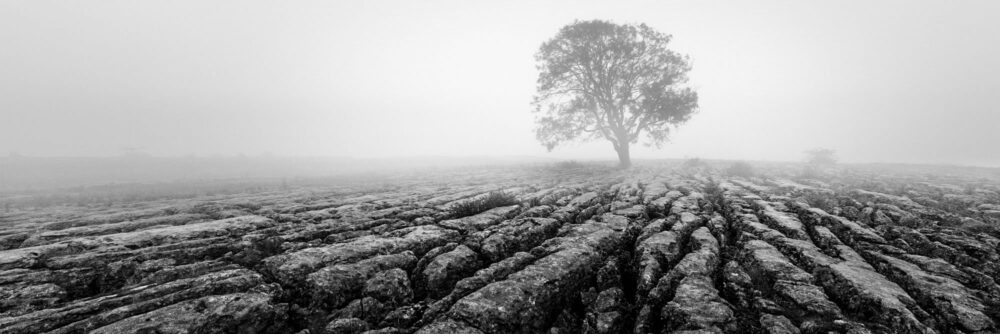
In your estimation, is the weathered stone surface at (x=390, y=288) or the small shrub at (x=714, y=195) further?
the small shrub at (x=714, y=195)

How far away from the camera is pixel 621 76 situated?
31500 millimetres

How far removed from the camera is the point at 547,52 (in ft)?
105

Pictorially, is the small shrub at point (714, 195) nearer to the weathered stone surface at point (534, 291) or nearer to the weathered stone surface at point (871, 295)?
the weathered stone surface at point (871, 295)

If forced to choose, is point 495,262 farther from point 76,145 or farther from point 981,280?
point 76,145

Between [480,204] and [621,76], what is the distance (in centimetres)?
2502

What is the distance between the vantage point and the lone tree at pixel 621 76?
3047 cm

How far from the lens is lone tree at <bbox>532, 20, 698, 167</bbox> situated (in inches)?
1200

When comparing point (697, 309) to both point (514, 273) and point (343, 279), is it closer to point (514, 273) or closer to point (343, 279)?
point (514, 273)

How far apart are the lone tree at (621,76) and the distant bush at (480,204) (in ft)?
73.3

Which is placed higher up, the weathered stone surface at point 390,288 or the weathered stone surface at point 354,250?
the weathered stone surface at point 354,250

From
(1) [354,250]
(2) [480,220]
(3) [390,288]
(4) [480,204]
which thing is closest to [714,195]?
(4) [480,204]

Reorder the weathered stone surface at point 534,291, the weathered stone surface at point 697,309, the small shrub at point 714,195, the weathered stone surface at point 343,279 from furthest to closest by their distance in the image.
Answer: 1. the small shrub at point 714,195
2. the weathered stone surface at point 343,279
3. the weathered stone surface at point 534,291
4. the weathered stone surface at point 697,309

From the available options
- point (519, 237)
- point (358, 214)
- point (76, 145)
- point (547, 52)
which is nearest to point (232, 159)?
point (76, 145)

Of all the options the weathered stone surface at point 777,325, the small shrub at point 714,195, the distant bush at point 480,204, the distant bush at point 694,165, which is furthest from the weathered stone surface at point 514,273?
the distant bush at point 694,165
